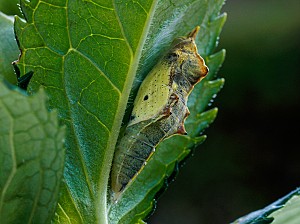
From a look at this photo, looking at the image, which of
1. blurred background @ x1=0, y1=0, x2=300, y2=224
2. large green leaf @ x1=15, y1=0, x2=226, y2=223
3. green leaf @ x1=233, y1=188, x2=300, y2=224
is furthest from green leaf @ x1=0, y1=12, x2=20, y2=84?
blurred background @ x1=0, y1=0, x2=300, y2=224

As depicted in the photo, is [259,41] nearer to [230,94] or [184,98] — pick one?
[230,94]

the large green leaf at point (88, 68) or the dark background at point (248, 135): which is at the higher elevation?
the large green leaf at point (88, 68)

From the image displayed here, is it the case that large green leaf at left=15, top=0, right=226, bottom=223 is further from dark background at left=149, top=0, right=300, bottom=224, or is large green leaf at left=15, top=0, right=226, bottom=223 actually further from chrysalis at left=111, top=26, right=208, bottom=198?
dark background at left=149, top=0, right=300, bottom=224

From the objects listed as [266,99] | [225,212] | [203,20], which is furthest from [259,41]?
[203,20]

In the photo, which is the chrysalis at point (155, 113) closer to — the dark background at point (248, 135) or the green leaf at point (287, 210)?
the green leaf at point (287, 210)

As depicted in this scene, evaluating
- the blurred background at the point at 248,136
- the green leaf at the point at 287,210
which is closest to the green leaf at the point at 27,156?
the green leaf at the point at 287,210

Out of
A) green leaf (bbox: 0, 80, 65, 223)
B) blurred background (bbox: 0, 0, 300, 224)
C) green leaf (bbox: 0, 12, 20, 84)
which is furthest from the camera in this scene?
blurred background (bbox: 0, 0, 300, 224)
